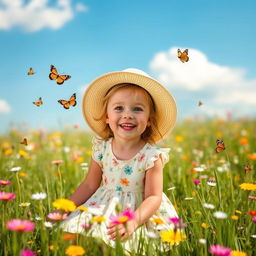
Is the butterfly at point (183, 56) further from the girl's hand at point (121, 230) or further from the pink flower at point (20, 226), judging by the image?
the pink flower at point (20, 226)

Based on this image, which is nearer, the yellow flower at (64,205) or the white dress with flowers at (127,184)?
the yellow flower at (64,205)

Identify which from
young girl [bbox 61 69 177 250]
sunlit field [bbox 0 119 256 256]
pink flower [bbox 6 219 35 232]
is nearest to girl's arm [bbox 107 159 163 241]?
young girl [bbox 61 69 177 250]

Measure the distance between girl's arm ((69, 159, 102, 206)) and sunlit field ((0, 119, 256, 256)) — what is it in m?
0.16

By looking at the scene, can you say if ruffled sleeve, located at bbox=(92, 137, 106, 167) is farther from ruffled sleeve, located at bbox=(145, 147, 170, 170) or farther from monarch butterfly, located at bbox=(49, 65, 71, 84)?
monarch butterfly, located at bbox=(49, 65, 71, 84)

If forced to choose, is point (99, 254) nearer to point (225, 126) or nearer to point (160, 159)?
point (160, 159)

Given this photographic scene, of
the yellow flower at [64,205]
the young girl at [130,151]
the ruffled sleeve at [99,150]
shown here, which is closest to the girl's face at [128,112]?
the young girl at [130,151]

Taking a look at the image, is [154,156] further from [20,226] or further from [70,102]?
[20,226]

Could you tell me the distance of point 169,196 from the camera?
A: 3066 millimetres

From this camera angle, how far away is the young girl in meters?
2.32

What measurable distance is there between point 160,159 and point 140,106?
0.37m

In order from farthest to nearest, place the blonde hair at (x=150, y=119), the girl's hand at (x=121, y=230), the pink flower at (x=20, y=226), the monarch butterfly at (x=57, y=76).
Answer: the blonde hair at (x=150, y=119) < the monarch butterfly at (x=57, y=76) < the girl's hand at (x=121, y=230) < the pink flower at (x=20, y=226)

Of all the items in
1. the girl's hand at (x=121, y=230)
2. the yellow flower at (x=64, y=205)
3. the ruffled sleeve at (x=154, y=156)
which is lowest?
the girl's hand at (x=121, y=230)

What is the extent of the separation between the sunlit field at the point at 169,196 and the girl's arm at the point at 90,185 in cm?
16

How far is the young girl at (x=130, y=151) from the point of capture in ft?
7.60
